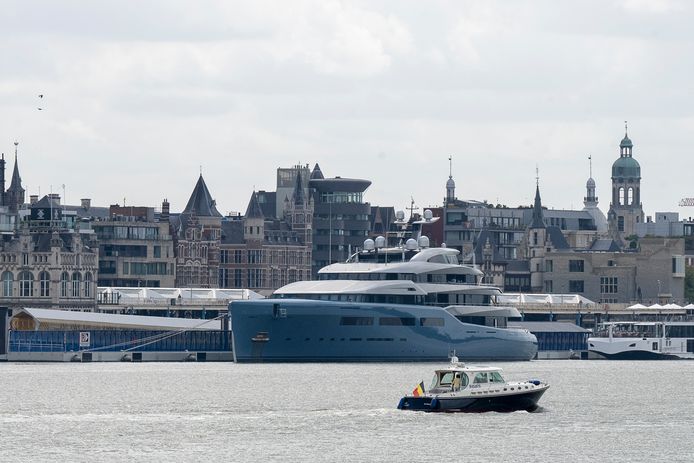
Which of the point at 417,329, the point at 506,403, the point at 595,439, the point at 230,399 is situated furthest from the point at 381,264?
the point at 595,439

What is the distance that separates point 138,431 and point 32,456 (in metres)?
12.2

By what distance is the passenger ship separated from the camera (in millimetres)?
177625

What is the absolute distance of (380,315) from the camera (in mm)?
178875

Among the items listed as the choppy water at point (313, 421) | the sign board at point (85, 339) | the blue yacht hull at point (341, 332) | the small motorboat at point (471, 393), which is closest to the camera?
the choppy water at point (313, 421)

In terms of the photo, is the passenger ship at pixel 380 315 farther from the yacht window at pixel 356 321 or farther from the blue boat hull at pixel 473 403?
the blue boat hull at pixel 473 403

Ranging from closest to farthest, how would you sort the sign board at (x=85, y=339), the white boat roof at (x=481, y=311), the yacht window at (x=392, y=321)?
the yacht window at (x=392, y=321) → the white boat roof at (x=481, y=311) → the sign board at (x=85, y=339)

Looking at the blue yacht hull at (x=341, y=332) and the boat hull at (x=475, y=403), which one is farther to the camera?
the blue yacht hull at (x=341, y=332)

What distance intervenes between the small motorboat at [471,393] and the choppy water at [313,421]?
676mm

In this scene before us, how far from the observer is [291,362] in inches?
7121

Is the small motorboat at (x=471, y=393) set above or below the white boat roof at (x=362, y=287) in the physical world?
below

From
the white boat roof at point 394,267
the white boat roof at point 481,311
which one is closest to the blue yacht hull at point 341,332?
the white boat roof at point 481,311

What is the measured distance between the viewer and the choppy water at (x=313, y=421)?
106500 mm

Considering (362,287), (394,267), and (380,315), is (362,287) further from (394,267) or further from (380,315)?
(394,267)

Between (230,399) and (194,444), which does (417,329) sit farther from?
(194,444)
